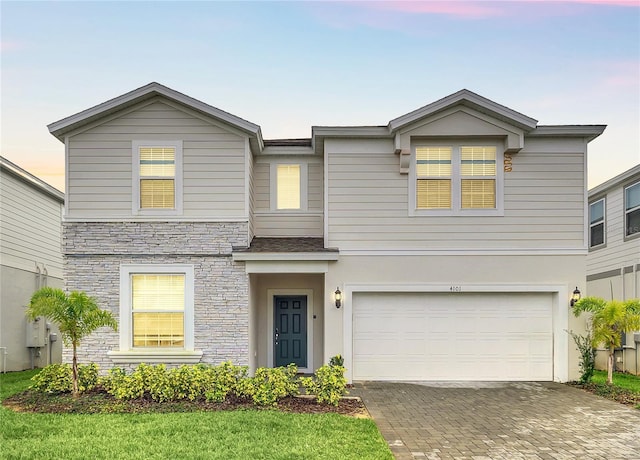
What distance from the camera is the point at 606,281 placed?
1630 centimetres

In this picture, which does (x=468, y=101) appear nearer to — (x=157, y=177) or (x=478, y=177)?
(x=478, y=177)

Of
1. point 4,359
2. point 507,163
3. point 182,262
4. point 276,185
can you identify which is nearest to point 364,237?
point 276,185

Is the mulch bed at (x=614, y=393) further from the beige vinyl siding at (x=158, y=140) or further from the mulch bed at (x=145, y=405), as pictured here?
the beige vinyl siding at (x=158, y=140)

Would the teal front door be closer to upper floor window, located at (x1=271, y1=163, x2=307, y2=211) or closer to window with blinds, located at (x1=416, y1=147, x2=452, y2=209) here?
upper floor window, located at (x1=271, y1=163, x2=307, y2=211)

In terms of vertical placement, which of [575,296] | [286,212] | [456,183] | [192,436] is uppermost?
[456,183]

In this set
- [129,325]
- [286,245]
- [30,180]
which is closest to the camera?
[129,325]

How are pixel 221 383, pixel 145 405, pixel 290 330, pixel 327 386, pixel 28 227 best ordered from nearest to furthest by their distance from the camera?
pixel 145 405 → pixel 327 386 → pixel 221 383 → pixel 290 330 → pixel 28 227

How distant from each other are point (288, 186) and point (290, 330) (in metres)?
3.74

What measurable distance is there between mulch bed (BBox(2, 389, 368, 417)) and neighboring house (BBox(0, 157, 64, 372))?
6065mm

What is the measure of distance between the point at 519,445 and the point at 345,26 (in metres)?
10.9

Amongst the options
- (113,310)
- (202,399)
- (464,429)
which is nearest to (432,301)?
(464,429)

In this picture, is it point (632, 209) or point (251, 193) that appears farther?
point (632, 209)

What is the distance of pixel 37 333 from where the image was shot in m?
16.1

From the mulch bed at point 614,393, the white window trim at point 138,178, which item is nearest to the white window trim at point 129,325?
the white window trim at point 138,178
